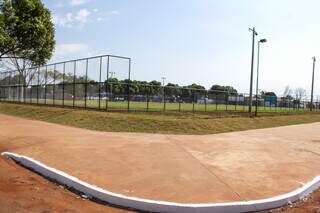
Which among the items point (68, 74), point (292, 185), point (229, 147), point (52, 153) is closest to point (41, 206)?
point (52, 153)

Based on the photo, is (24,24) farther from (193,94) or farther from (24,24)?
(193,94)

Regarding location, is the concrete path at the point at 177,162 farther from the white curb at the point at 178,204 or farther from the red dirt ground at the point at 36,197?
the red dirt ground at the point at 36,197

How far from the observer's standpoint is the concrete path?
9.05 metres

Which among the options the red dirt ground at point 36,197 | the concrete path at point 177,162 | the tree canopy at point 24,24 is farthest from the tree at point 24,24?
the red dirt ground at point 36,197

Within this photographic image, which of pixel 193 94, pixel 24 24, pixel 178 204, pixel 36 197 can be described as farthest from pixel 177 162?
pixel 193 94

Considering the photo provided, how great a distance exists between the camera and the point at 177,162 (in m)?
11.4

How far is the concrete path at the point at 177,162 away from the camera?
9.05 m

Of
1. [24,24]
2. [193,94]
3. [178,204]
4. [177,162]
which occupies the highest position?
[24,24]

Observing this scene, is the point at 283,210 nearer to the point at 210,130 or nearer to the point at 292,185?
the point at 292,185

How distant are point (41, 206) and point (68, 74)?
1066 inches

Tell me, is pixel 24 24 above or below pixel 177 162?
above

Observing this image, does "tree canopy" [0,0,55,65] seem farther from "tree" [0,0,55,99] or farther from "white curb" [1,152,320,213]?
"white curb" [1,152,320,213]

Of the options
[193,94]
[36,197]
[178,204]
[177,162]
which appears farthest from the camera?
[193,94]

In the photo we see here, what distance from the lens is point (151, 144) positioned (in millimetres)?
14023
